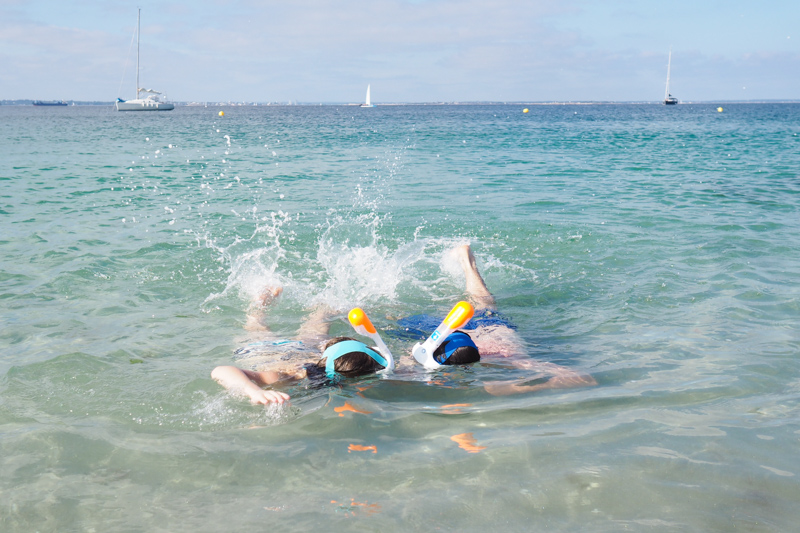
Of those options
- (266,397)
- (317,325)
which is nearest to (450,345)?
(266,397)

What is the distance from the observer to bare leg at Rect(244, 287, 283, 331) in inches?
245

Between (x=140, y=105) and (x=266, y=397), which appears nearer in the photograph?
(x=266, y=397)

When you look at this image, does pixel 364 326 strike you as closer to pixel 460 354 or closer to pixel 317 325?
pixel 460 354

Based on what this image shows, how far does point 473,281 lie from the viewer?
23.4ft

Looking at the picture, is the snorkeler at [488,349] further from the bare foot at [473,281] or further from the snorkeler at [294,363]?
the snorkeler at [294,363]

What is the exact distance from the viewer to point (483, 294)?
22.8 feet

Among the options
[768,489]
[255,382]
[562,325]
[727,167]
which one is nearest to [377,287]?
[562,325]

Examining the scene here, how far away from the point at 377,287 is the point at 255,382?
3.06 meters

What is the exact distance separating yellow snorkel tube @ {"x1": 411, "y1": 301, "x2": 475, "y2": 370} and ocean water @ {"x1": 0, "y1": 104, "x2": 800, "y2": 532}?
0.14 m

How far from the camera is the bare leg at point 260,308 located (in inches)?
245

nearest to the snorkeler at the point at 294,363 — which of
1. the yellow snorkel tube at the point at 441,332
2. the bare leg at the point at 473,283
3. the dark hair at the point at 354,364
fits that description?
the dark hair at the point at 354,364

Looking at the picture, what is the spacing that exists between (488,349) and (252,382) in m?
2.24

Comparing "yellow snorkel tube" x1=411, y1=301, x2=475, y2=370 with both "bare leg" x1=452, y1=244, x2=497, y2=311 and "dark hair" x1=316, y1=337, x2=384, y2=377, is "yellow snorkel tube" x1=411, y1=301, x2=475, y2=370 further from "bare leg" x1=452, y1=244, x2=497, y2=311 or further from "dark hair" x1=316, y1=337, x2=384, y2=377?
"bare leg" x1=452, y1=244, x2=497, y2=311

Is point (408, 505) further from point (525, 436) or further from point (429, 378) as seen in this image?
point (429, 378)
